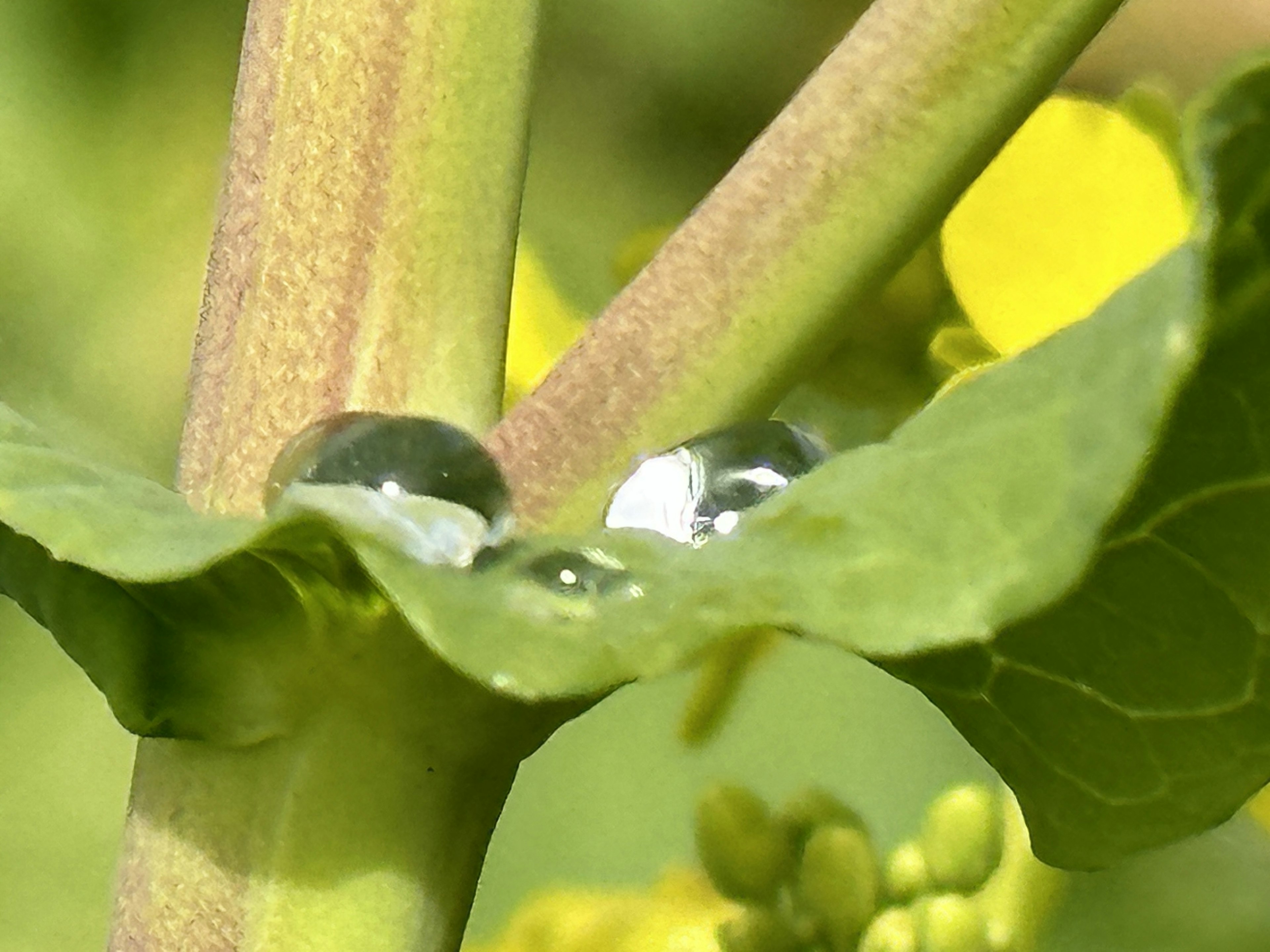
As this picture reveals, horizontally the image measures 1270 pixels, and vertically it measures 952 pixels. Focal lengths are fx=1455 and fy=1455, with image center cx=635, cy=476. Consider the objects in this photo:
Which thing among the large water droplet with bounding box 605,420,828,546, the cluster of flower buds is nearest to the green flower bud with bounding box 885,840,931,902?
the cluster of flower buds

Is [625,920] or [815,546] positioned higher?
[815,546]

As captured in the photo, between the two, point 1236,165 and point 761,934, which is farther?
point 761,934

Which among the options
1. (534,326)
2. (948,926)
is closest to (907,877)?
(948,926)

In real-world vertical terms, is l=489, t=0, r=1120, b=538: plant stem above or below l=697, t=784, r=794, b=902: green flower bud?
above

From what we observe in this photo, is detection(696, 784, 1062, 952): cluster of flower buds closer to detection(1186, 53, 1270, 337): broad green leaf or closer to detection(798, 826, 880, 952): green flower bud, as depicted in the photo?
detection(798, 826, 880, 952): green flower bud

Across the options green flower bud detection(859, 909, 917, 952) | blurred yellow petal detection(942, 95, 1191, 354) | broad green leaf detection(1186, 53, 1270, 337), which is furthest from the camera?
blurred yellow petal detection(942, 95, 1191, 354)

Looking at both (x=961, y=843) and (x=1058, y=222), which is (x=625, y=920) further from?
(x=1058, y=222)

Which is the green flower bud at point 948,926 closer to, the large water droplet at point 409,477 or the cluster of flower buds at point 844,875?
the cluster of flower buds at point 844,875
